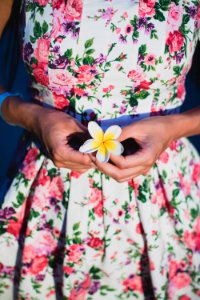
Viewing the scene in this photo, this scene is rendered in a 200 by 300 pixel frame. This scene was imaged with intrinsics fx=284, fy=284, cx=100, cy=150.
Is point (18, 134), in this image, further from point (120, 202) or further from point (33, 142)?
point (120, 202)

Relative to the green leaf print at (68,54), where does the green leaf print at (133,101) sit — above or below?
below

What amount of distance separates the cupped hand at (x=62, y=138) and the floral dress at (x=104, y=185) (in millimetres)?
76

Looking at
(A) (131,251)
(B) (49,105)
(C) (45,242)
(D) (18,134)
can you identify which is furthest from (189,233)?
(D) (18,134)

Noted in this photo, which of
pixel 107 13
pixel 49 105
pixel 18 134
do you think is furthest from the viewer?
pixel 18 134

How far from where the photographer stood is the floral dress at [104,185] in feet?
1.94

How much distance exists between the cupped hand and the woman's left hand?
0.04m

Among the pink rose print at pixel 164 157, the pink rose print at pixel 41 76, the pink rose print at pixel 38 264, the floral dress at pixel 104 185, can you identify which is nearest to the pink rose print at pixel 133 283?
the floral dress at pixel 104 185

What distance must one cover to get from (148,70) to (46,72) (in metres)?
0.22

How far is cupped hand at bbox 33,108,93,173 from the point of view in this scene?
55 cm

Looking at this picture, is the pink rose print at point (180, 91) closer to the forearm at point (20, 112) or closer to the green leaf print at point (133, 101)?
the green leaf print at point (133, 101)

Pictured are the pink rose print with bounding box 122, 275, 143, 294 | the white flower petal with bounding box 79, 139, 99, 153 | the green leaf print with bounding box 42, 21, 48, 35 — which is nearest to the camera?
the white flower petal with bounding box 79, 139, 99, 153

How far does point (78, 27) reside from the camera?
59 centimetres

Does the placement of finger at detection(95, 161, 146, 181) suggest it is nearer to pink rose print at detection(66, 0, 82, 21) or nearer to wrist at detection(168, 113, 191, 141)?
wrist at detection(168, 113, 191, 141)

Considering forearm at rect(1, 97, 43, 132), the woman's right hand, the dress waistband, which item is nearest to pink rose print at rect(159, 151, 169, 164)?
the dress waistband
